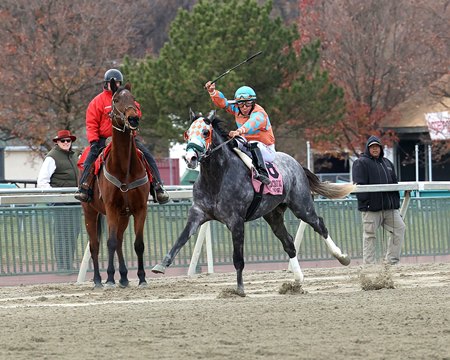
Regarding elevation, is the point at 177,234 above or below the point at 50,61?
below

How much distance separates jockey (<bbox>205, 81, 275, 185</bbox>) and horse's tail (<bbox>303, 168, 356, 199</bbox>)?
3.89 feet

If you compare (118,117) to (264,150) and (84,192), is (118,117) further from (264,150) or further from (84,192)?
(264,150)

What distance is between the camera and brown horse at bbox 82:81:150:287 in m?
13.6

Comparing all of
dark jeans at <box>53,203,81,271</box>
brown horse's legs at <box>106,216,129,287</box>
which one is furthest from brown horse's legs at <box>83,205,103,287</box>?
dark jeans at <box>53,203,81,271</box>

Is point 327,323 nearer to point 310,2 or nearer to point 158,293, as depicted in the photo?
point 158,293

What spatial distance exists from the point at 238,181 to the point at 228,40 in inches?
953

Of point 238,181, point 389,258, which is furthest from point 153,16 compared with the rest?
point 238,181

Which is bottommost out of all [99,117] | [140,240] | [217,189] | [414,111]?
[140,240]

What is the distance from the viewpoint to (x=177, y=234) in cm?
1738

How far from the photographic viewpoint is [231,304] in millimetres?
11664

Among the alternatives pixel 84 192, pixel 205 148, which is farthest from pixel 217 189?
pixel 84 192

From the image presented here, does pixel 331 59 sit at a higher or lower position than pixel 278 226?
higher

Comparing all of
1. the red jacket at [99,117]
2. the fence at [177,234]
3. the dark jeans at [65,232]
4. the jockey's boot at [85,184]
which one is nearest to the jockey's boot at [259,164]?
the red jacket at [99,117]

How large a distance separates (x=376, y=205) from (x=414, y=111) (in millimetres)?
29689
